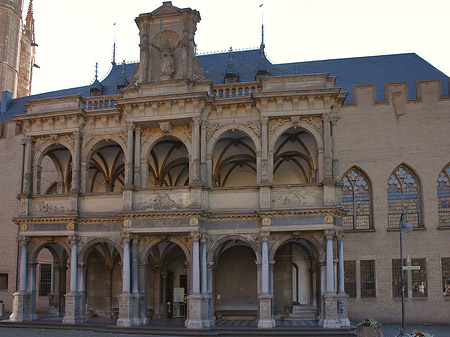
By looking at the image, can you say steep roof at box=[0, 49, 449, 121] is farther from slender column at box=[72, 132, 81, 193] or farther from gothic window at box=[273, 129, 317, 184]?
slender column at box=[72, 132, 81, 193]

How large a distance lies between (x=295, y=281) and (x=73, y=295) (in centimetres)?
1081

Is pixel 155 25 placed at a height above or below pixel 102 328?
above

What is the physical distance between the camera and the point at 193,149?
23.1 metres

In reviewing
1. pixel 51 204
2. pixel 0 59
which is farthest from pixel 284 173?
pixel 0 59

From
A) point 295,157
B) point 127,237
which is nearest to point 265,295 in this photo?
Answer: point 127,237

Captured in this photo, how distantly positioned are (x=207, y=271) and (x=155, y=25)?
11.8 metres

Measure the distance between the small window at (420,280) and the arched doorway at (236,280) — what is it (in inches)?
301

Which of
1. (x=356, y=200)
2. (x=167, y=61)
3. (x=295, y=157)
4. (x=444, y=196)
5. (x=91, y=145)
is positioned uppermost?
(x=167, y=61)

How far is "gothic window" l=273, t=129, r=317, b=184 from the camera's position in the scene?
83.1 feet

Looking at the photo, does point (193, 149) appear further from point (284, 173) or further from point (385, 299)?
point (385, 299)

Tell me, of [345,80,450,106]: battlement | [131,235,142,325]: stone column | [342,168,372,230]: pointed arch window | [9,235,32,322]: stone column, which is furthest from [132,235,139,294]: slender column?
[345,80,450,106]: battlement

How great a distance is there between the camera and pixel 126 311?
881 inches

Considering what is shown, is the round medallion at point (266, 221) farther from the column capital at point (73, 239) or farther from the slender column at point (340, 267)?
the column capital at point (73, 239)

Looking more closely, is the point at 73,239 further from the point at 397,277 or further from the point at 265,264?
the point at 397,277
